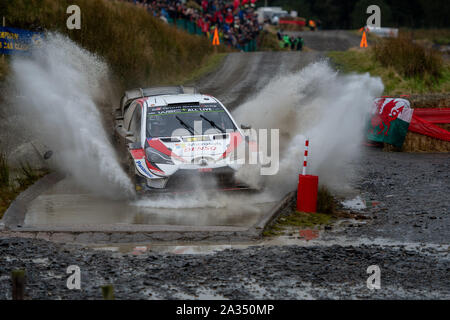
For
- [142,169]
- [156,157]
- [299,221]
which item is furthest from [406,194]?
[142,169]

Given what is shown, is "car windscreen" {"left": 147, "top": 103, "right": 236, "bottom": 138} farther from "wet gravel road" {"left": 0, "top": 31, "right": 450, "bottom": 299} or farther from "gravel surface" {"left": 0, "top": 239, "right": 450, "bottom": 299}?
"gravel surface" {"left": 0, "top": 239, "right": 450, "bottom": 299}

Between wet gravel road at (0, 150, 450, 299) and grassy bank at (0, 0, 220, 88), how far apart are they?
15.6 m

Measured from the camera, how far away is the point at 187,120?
482 inches

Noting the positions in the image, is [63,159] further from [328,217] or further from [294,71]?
[294,71]

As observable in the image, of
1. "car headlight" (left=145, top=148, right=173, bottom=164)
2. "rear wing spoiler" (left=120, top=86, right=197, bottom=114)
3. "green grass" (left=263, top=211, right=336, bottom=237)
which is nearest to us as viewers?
"green grass" (left=263, top=211, right=336, bottom=237)

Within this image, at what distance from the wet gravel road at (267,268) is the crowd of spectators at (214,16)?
26.6 m

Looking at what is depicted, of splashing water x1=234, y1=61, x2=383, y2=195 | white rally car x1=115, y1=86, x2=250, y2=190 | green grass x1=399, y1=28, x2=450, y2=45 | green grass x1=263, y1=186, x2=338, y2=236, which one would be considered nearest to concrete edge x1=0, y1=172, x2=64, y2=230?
white rally car x1=115, y1=86, x2=250, y2=190

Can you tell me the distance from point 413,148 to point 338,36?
134ft

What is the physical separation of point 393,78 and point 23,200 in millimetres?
17373

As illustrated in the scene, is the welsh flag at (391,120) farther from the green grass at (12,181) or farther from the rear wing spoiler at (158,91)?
the green grass at (12,181)

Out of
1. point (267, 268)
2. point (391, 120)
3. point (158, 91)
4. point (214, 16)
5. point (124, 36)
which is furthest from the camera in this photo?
point (214, 16)

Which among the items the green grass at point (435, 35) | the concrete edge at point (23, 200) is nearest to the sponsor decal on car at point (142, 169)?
the concrete edge at point (23, 200)

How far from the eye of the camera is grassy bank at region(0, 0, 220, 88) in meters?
23.6

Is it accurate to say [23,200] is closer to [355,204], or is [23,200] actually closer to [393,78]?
[355,204]
